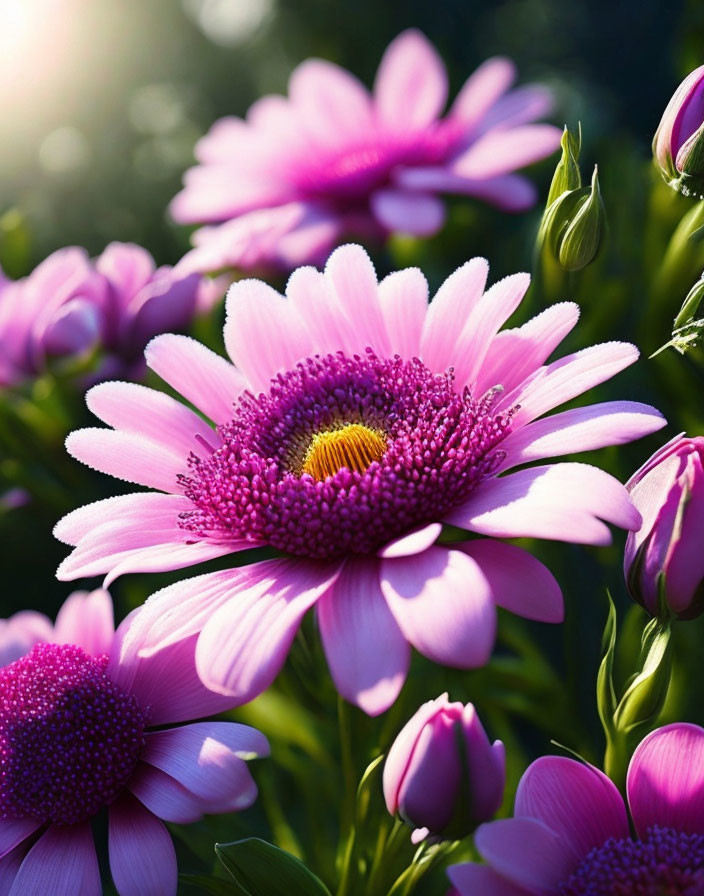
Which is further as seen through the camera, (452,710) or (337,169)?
(337,169)

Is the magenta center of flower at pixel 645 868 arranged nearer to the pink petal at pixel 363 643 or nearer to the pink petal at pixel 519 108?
the pink petal at pixel 363 643

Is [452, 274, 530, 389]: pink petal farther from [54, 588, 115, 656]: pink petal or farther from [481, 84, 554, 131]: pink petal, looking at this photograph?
[481, 84, 554, 131]: pink petal

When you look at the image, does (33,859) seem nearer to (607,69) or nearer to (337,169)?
(337,169)

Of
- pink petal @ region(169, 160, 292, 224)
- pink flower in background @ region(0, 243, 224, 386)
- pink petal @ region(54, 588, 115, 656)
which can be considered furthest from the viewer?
pink petal @ region(169, 160, 292, 224)

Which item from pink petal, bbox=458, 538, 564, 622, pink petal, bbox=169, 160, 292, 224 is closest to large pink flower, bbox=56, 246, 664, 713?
pink petal, bbox=458, 538, 564, 622

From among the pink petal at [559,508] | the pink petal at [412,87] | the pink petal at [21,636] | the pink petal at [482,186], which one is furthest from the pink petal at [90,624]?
the pink petal at [412,87]

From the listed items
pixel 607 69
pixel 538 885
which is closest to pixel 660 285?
pixel 538 885
